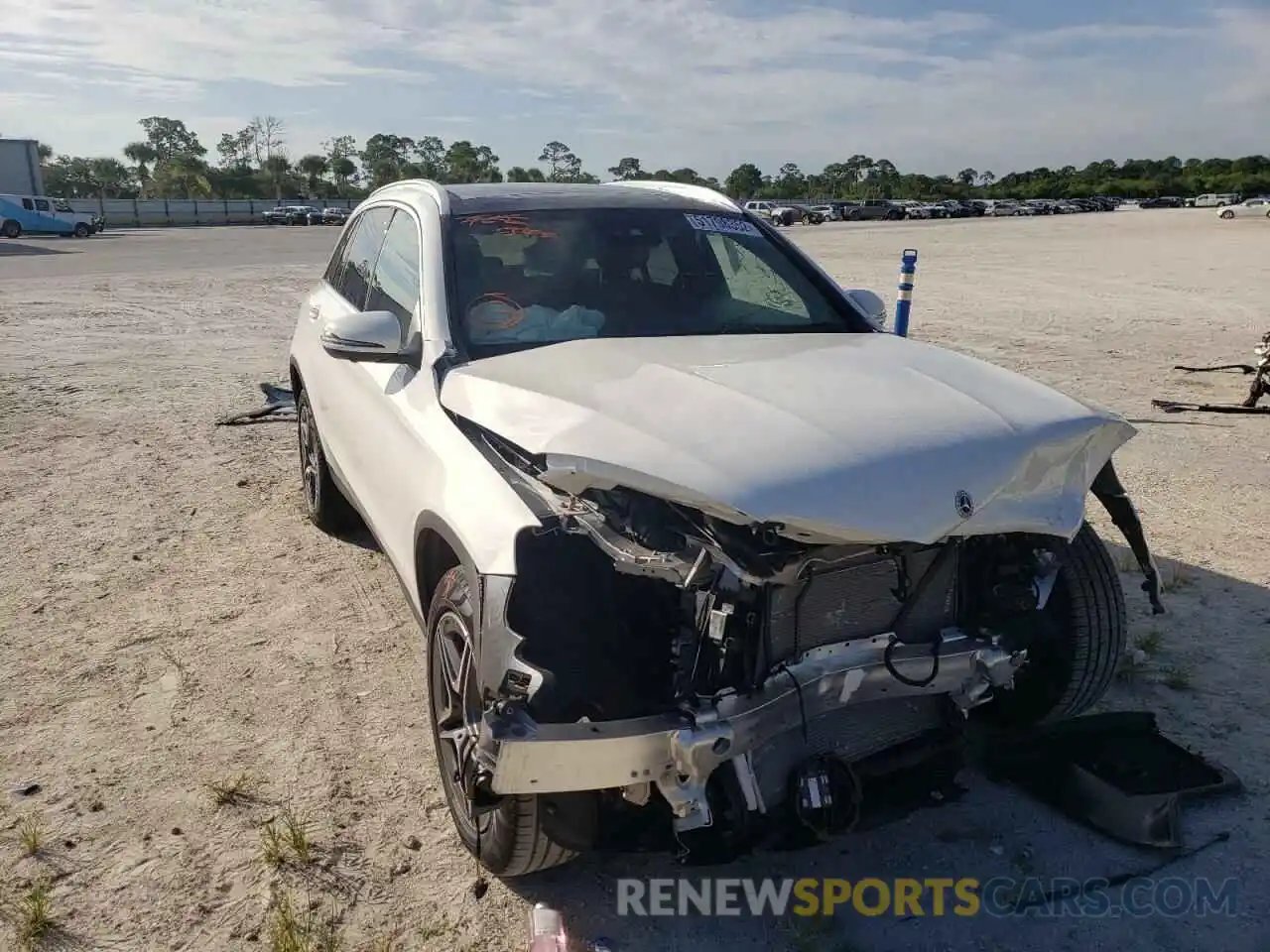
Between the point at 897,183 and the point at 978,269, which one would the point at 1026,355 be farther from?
the point at 897,183

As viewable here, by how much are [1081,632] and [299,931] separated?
2.53 m

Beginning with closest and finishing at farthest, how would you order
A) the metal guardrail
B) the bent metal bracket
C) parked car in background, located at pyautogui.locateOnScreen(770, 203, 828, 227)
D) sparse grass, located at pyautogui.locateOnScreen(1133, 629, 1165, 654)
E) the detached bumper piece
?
the detached bumper piece, sparse grass, located at pyautogui.locateOnScreen(1133, 629, 1165, 654), the bent metal bracket, parked car in background, located at pyautogui.locateOnScreen(770, 203, 828, 227), the metal guardrail

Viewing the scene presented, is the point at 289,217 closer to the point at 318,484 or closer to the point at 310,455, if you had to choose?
the point at 310,455

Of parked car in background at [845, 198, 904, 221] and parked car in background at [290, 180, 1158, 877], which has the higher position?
parked car in background at [290, 180, 1158, 877]

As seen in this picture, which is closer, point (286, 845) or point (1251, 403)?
point (286, 845)

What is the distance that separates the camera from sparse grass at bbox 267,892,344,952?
2.64 metres

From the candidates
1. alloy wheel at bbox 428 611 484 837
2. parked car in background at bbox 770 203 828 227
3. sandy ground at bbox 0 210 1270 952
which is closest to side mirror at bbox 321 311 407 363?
alloy wheel at bbox 428 611 484 837

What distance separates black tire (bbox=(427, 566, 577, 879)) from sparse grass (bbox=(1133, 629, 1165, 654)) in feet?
9.05

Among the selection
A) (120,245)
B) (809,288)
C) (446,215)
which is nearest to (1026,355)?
(809,288)

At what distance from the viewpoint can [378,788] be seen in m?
3.38

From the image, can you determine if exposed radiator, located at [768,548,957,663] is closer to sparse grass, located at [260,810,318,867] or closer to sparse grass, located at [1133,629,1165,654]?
sparse grass, located at [260,810,318,867]

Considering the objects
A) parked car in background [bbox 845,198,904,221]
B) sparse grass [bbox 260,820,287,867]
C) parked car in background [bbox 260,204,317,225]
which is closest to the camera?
sparse grass [bbox 260,820,287,867]

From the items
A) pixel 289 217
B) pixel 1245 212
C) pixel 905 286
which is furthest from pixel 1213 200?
pixel 905 286

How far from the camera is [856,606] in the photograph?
2.66m
